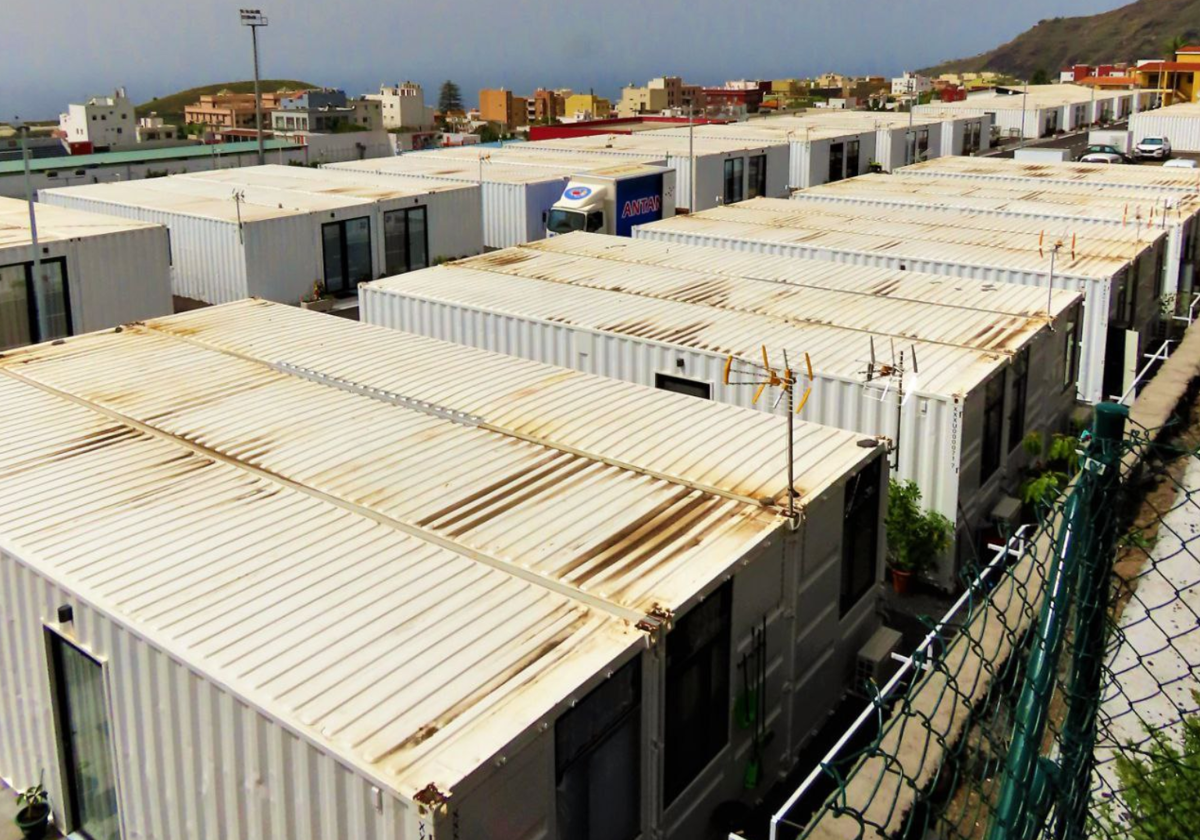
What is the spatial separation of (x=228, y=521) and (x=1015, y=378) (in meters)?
11.3

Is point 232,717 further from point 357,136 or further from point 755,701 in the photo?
point 357,136

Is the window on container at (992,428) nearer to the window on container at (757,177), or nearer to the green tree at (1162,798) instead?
the green tree at (1162,798)

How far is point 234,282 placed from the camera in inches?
1163

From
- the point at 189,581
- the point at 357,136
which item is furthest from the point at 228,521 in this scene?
the point at 357,136

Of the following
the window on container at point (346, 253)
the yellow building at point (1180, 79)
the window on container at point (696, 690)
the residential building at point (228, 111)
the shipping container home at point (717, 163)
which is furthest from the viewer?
the residential building at point (228, 111)

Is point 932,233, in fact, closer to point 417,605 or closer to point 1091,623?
point 417,605

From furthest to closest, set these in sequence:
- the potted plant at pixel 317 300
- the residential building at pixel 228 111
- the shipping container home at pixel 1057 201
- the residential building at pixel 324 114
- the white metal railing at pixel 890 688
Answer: the residential building at pixel 228 111, the residential building at pixel 324 114, the potted plant at pixel 317 300, the shipping container home at pixel 1057 201, the white metal railing at pixel 890 688

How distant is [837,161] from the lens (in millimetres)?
53406

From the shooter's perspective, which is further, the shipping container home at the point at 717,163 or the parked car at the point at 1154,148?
the parked car at the point at 1154,148

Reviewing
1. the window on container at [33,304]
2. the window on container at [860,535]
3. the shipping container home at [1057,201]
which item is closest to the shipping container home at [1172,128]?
the shipping container home at [1057,201]

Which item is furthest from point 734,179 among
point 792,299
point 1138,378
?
point 1138,378

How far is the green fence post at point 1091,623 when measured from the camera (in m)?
4.45

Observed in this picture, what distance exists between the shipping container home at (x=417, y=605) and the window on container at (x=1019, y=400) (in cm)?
545

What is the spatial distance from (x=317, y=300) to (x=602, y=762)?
24.8 m
